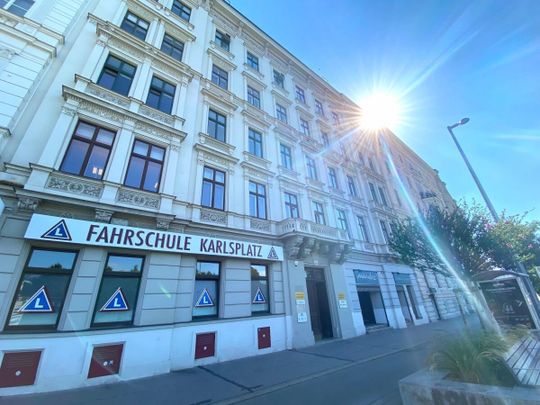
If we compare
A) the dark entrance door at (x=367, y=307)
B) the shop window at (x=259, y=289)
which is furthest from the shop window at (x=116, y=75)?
the dark entrance door at (x=367, y=307)

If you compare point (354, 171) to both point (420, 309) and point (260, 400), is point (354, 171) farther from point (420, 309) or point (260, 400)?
point (260, 400)

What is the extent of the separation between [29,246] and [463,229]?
50.8ft

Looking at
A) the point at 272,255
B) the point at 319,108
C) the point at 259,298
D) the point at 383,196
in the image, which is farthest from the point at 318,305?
the point at 319,108

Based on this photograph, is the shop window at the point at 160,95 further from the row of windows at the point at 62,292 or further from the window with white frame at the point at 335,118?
the window with white frame at the point at 335,118

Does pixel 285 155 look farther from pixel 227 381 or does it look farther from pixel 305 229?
pixel 227 381

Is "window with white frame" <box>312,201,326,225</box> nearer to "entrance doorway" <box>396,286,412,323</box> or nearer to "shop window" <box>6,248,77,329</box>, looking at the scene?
"entrance doorway" <box>396,286,412,323</box>

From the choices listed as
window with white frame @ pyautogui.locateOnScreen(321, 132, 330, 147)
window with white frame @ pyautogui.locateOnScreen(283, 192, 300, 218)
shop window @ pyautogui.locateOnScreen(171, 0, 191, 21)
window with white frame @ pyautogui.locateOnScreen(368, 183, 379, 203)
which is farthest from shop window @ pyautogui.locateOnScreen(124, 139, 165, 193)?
window with white frame @ pyautogui.locateOnScreen(368, 183, 379, 203)

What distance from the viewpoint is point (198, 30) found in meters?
13.5

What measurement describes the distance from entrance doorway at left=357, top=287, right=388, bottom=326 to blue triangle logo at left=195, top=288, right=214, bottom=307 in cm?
1018

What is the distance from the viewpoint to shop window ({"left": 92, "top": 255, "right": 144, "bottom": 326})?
6680 millimetres

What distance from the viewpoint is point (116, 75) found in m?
9.49

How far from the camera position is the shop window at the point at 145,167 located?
27.9 ft

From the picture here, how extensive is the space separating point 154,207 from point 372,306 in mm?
15038

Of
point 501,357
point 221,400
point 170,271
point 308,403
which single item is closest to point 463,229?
point 501,357
